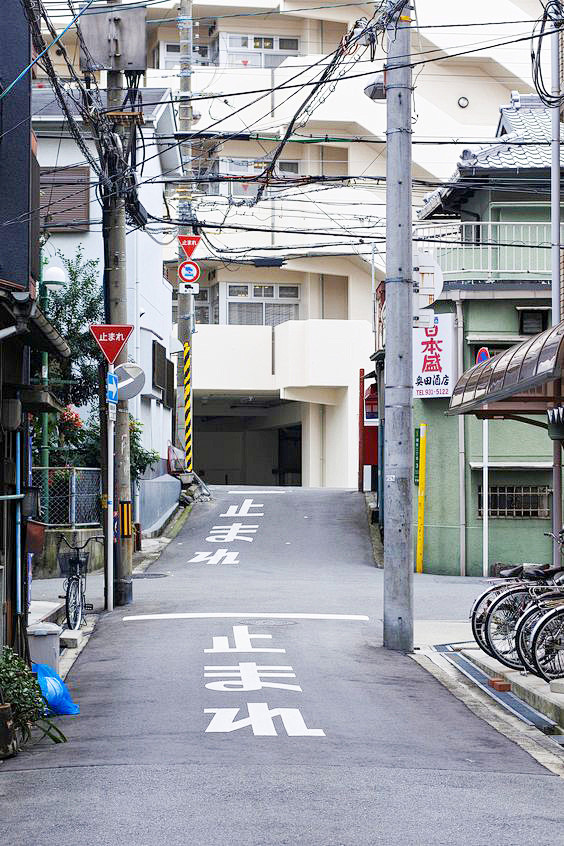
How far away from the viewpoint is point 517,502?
81.9ft

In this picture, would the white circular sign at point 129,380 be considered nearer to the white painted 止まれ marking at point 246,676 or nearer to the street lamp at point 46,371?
the street lamp at point 46,371

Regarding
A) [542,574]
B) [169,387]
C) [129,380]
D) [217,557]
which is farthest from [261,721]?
[169,387]

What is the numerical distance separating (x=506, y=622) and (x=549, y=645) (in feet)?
4.47

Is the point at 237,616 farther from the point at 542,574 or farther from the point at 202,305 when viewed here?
the point at 202,305

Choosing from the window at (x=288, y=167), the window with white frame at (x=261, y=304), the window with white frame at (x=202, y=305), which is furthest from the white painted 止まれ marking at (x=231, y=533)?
the window at (x=288, y=167)

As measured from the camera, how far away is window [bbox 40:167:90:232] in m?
27.0

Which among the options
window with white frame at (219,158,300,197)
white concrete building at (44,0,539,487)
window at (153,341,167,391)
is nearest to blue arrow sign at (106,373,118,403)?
window at (153,341,167,391)

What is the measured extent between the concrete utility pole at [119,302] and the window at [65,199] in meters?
8.94

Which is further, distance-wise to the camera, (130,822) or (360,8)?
(360,8)

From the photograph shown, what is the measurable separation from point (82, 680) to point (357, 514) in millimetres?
18459

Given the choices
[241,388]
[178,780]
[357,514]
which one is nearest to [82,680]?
[178,780]

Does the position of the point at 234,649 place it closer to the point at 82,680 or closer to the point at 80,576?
the point at 82,680

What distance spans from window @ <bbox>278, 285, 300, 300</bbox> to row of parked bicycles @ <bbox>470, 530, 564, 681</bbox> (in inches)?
1231

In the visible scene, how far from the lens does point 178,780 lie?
7.55 metres
